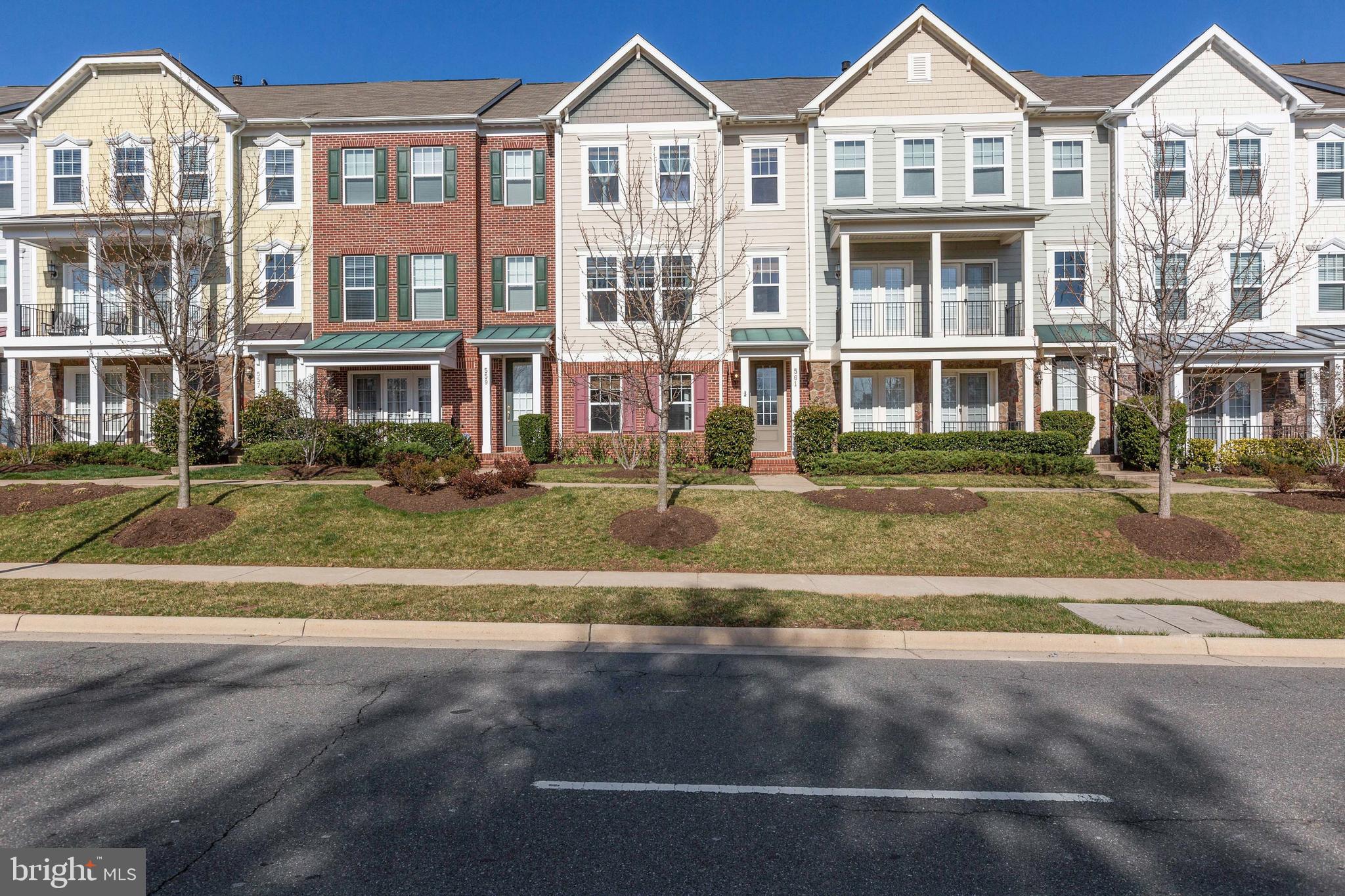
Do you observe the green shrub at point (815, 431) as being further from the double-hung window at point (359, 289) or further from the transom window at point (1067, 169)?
the double-hung window at point (359, 289)

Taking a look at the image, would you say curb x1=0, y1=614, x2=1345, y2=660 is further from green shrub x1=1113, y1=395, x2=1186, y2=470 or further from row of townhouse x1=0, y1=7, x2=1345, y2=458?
row of townhouse x1=0, y1=7, x2=1345, y2=458

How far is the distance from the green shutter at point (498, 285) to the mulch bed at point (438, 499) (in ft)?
28.6

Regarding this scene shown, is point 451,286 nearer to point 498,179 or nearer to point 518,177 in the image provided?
point 498,179

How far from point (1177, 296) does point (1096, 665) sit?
8821mm

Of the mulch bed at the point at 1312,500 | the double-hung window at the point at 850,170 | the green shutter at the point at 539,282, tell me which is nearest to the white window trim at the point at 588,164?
the green shutter at the point at 539,282

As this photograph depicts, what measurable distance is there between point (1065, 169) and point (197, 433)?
24.9 m

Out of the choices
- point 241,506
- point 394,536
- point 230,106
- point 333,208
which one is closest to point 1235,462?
point 394,536

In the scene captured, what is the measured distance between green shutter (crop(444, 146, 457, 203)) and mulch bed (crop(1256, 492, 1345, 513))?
66.9 ft

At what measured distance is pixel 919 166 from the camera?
2069 cm

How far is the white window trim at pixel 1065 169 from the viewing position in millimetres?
20812

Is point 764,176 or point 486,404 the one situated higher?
point 764,176

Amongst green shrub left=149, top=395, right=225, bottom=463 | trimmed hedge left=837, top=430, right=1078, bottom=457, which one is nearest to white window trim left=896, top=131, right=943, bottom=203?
trimmed hedge left=837, top=430, right=1078, bottom=457

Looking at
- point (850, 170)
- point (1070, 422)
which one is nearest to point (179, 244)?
point (850, 170)

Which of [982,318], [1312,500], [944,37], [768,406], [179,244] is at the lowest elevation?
[1312,500]
